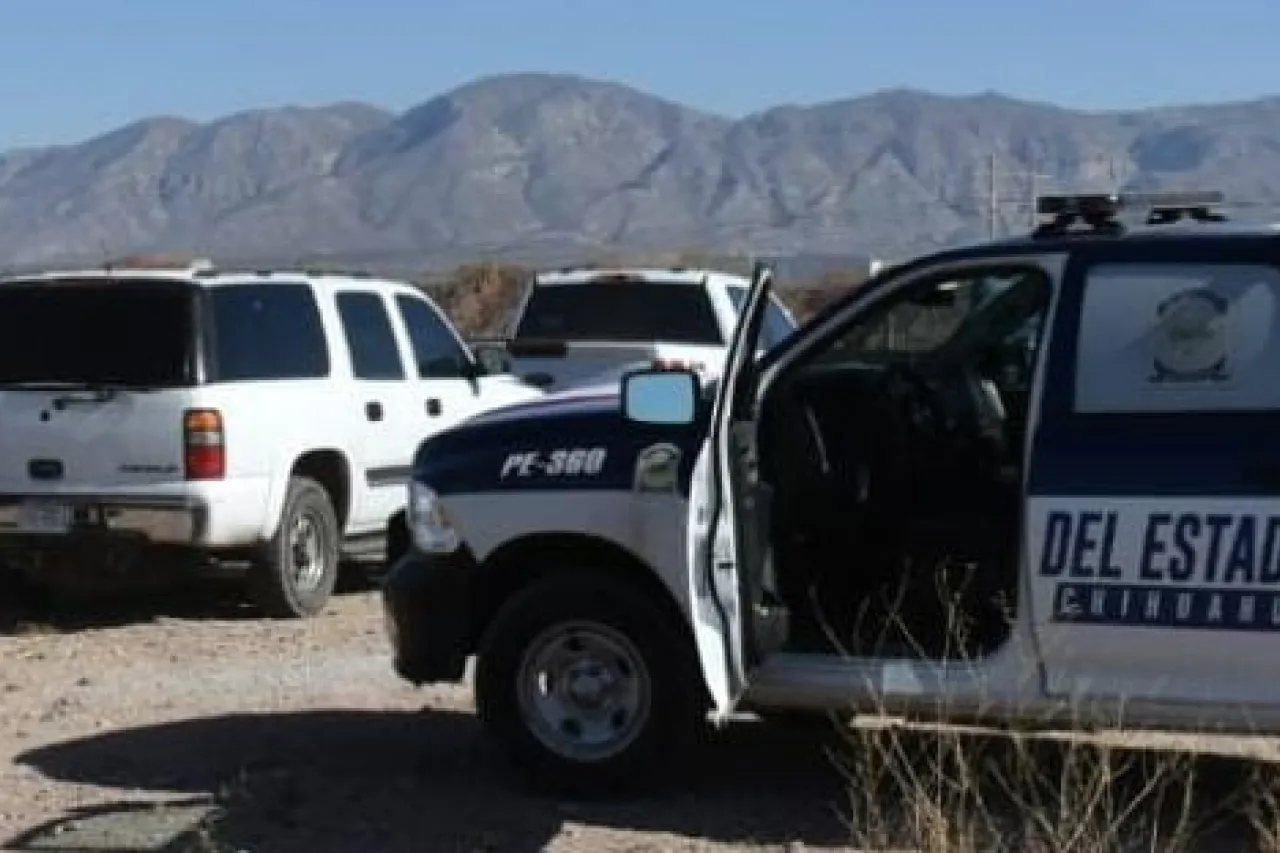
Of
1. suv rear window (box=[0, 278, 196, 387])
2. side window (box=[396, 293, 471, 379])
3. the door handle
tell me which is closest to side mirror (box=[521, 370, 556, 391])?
side window (box=[396, 293, 471, 379])

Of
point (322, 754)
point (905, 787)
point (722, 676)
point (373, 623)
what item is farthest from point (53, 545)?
point (905, 787)

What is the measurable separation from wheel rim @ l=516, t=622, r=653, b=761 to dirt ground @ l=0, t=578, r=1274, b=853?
21 centimetres

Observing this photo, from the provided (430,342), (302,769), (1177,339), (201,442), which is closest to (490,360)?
(430,342)

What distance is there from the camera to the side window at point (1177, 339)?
7273 millimetres

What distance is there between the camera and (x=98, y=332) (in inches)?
465

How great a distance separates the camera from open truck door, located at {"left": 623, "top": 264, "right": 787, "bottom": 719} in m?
7.64

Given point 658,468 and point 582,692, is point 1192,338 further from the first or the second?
point 582,692

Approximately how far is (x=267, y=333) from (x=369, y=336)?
3.75 feet

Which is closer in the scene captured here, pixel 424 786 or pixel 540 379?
pixel 424 786

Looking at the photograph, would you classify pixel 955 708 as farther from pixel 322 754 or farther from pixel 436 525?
pixel 322 754

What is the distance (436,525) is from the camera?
8.20 m

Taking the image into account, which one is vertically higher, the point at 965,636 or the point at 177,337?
the point at 177,337

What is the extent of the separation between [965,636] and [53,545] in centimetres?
569

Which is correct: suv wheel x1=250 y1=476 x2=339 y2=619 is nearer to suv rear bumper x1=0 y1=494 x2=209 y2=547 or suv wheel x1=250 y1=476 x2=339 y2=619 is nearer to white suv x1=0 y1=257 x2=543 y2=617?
white suv x1=0 y1=257 x2=543 y2=617
